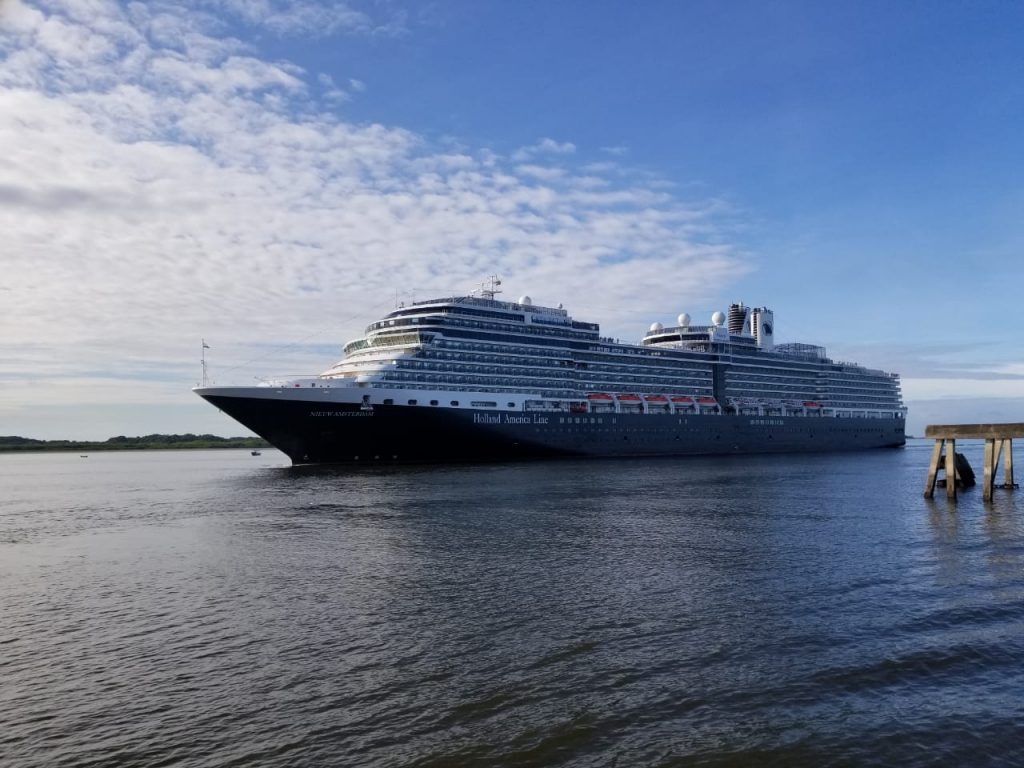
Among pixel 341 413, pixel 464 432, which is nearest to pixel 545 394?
pixel 464 432

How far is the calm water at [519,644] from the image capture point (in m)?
9.36

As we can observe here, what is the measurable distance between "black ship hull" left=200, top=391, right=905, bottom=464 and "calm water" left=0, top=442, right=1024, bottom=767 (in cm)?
3398

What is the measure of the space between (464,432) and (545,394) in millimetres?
12166

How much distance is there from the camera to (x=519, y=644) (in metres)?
13.3

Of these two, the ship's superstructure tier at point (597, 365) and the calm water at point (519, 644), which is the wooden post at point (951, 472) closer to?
the calm water at point (519, 644)

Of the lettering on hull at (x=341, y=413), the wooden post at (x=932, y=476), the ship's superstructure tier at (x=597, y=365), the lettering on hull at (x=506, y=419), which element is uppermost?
the ship's superstructure tier at (x=597, y=365)

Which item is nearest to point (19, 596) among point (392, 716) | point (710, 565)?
point (392, 716)

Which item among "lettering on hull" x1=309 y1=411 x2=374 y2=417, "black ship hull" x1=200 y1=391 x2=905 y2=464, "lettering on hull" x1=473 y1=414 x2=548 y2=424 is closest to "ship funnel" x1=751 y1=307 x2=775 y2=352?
"black ship hull" x1=200 y1=391 x2=905 y2=464

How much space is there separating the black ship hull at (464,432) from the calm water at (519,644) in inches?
1338

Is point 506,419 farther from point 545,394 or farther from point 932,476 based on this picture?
point 932,476

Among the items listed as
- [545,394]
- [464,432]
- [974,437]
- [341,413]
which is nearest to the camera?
[974,437]

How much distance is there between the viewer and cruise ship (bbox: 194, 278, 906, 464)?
6538 centimetres

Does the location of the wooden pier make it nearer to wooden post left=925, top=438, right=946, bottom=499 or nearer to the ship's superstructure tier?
wooden post left=925, top=438, right=946, bottom=499

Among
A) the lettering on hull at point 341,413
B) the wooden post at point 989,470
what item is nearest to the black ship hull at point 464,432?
the lettering on hull at point 341,413
